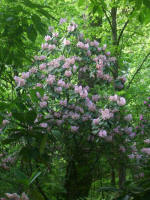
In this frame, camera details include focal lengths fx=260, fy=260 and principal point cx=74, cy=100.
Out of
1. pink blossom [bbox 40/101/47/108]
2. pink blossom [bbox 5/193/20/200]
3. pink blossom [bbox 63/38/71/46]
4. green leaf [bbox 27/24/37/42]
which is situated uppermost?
pink blossom [bbox 63/38/71/46]

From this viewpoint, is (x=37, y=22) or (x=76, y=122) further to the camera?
(x=76, y=122)

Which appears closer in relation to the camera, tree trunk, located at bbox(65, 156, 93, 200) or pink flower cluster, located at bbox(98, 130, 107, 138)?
pink flower cluster, located at bbox(98, 130, 107, 138)

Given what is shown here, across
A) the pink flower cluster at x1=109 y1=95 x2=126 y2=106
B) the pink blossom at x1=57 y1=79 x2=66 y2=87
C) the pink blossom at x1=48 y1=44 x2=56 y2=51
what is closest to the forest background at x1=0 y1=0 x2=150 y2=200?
the pink flower cluster at x1=109 y1=95 x2=126 y2=106

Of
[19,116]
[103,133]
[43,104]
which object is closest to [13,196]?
[19,116]

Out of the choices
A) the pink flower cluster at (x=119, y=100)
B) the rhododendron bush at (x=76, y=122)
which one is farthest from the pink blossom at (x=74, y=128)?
the pink flower cluster at (x=119, y=100)

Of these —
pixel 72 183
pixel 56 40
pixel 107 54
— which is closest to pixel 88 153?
pixel 72 183

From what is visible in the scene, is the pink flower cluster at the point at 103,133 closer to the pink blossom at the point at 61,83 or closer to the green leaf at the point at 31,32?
the pink blossom at the point at 61,83

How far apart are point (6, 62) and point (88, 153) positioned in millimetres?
2011

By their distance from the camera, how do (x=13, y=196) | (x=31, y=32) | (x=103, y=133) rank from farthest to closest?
1. (x=103, y=133)
2. (x=31, y=32)
3. (x=13, y=196)

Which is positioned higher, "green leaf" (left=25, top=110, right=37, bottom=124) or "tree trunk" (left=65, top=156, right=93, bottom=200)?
"green leaf" (left=25, top=110, right=37, bottom=124)

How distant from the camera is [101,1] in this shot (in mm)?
3174

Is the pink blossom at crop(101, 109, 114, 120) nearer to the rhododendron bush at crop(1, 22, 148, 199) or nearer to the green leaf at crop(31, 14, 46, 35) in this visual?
the rhododendron bush at crop(1, 22, 148, 199)

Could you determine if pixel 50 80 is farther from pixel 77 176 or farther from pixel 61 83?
pixel 77 176

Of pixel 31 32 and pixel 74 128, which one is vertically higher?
pixel 31 32
